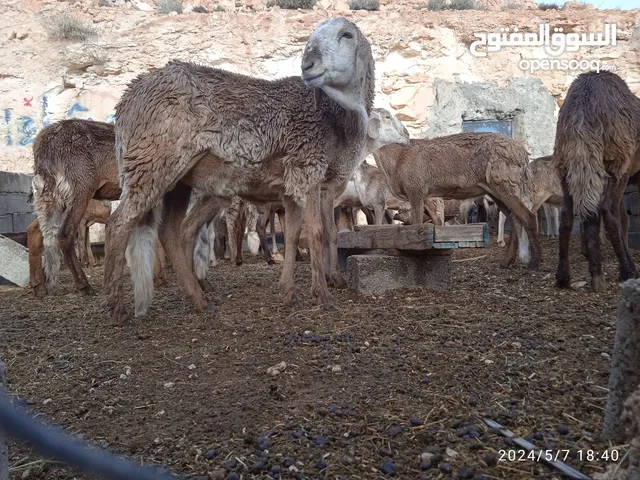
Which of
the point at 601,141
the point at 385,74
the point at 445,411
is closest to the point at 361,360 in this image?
the point at 445,411

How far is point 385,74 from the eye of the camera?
2111 centimetres

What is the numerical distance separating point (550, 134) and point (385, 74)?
647 cm

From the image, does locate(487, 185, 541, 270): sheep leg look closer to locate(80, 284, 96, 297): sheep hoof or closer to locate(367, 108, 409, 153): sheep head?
locate(367, 108, 409, 153): sheep head

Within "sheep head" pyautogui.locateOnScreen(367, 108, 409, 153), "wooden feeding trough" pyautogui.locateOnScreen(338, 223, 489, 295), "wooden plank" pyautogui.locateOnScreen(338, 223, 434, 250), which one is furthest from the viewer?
"sheep head" pyautogui.locateOnScreen(367, 108, 409, 153)

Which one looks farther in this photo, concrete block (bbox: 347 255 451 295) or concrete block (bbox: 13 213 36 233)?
concrete block (bbox: 13 213 36 233)

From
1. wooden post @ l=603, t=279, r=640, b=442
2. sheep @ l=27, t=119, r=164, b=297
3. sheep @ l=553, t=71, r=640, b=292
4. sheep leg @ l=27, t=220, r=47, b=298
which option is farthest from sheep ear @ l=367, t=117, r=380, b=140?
wooden post @ l=603, t=279, r=640, b=442

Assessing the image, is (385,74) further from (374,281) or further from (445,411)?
(445,411)

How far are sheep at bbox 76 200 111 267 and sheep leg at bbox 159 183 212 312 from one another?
7.13m

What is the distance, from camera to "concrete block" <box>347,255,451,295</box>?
5.84m

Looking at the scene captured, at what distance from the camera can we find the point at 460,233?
5391 mm

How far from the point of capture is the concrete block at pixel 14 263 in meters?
8.02

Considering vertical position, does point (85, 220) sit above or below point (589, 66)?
below

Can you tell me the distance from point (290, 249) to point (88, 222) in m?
8.67
